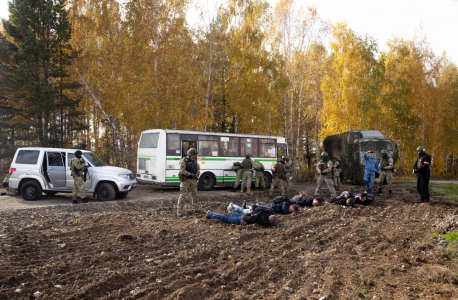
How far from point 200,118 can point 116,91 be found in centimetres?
564

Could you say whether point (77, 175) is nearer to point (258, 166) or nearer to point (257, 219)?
point (257, 219)

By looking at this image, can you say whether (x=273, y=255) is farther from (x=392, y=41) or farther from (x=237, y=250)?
(x=392, y=41)

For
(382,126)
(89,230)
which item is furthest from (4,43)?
(382,126)

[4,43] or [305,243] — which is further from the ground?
[4,43]

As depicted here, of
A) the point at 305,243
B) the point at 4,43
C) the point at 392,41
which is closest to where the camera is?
the point at 305,243

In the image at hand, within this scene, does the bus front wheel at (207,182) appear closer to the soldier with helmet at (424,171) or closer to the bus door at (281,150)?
the bus door at (281,150)

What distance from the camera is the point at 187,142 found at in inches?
602

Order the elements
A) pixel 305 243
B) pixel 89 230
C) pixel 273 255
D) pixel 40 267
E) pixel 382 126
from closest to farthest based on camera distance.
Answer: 1. pixel 40 267
2. pixel 273 255
3. pixel 305 243
4. pixel 89 230
5. pixel 382 126

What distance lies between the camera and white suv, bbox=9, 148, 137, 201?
11.5 meters

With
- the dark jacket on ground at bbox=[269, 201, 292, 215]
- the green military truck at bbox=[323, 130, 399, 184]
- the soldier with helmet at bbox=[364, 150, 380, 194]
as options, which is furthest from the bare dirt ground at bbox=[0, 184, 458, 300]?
the green military truck at bbox=[323, 130, 399, 184]

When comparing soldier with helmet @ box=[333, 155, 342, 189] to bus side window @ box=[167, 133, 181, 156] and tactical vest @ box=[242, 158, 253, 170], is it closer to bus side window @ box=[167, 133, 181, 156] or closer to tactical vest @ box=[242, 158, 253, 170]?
tactical vest @ box=[242, 158, 253, 170]

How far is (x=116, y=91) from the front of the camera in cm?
1919

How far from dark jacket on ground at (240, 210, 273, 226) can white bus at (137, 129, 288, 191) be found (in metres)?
7.50

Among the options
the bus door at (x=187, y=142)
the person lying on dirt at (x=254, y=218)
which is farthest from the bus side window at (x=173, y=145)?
the person lying on dirt at (x=254, y=218)
